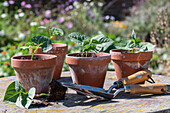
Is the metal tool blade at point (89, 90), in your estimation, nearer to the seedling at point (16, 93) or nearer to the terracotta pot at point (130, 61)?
the seedling at point (16, 93)

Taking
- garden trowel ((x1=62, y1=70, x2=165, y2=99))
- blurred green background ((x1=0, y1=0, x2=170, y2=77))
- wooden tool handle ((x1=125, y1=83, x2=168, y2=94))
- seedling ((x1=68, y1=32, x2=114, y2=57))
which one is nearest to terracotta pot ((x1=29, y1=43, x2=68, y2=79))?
seedling ((x1=68, y1=32, x2=114, y2=57))

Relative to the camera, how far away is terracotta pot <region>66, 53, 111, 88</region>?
4.38 ft

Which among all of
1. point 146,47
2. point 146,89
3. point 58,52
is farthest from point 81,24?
point 146,89

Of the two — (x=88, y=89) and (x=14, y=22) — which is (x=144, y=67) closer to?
(x=88, y=89)

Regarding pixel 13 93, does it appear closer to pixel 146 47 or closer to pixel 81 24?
pixel 146 47

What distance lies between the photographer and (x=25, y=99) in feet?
3.92

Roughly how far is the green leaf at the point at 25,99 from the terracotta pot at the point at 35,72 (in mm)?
121

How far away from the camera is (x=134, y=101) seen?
1239mm

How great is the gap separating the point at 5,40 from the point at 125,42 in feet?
11.0

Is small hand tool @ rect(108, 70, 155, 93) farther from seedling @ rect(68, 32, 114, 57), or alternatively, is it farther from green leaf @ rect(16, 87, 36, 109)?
green leaf @ rect(16, 87, 36, 109)

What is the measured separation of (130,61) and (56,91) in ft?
1.64

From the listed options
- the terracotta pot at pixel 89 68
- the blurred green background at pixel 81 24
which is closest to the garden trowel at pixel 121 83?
the terracotta pot at pixel 89 68

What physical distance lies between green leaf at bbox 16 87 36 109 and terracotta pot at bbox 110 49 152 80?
0.58m

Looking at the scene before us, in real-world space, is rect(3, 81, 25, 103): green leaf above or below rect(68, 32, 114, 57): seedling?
below
